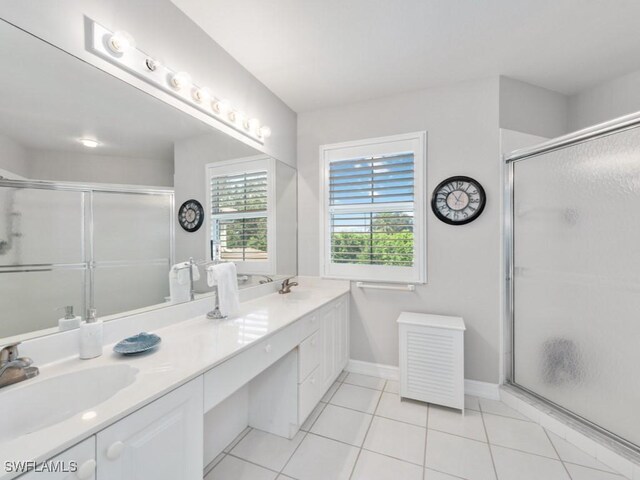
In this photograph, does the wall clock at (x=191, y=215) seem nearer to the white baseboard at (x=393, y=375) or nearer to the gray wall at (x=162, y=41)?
the gray wall at (x=162, y=41)

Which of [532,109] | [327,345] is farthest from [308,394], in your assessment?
[532,109]

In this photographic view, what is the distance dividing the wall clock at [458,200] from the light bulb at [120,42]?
7.24 ft

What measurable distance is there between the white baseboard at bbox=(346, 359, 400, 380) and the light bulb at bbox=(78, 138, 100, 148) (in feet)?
Result: 8.22

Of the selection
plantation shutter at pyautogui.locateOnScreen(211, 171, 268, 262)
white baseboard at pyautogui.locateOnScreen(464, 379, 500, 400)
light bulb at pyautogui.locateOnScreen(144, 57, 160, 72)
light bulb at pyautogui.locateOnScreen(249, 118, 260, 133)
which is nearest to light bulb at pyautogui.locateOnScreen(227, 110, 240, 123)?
light bulb at pyautogui.locateOnScreen(249, 118, 260, 133)

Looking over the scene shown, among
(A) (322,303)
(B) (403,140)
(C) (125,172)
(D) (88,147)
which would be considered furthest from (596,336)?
(D) (88,147)

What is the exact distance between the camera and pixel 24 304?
3.39 feet

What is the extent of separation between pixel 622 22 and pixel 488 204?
4.22 feet

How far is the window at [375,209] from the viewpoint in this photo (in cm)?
247

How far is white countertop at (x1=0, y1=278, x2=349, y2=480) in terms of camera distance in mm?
644

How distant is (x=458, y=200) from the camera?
2340mm

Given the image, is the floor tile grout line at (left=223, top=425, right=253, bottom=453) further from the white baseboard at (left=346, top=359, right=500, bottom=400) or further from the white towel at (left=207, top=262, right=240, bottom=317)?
the white baseboard at (left=346, top=359, right=500, bottom=400)

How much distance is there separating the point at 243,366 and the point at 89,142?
3.95 feet

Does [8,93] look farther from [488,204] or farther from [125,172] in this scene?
[488,204]

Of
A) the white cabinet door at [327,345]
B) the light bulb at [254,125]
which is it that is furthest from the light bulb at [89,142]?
the white cabinet door at [327,345]
